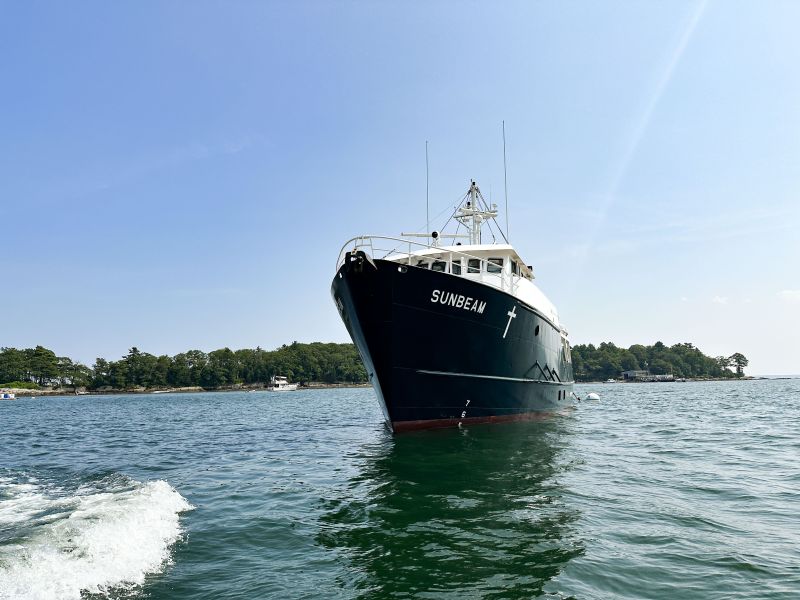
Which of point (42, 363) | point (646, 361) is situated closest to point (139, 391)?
point (42, 363)

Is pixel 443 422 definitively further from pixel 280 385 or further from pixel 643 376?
pixel 643 376

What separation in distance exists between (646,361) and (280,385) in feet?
448

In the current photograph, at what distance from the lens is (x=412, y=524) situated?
7117 millimetres

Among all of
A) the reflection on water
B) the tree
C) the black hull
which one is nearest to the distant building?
the black hull

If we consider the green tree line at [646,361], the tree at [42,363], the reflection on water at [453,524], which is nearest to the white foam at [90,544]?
the reflection on water at [453,524]

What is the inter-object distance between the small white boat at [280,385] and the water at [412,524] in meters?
120

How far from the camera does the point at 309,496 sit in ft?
29.6

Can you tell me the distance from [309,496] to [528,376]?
13.2 metres

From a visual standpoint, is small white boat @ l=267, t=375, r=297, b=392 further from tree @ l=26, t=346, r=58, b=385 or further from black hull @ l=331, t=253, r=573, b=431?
black hull @ l=331, t=253, r=573, b=431

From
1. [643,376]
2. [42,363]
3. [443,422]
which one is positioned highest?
[42,363]

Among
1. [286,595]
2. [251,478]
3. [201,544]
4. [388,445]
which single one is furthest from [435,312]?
[286,595]

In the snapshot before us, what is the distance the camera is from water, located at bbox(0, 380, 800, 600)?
5.06m

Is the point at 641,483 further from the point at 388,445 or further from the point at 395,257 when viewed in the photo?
the point at 395,257

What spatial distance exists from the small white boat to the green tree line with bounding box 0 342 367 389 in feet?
9.13
